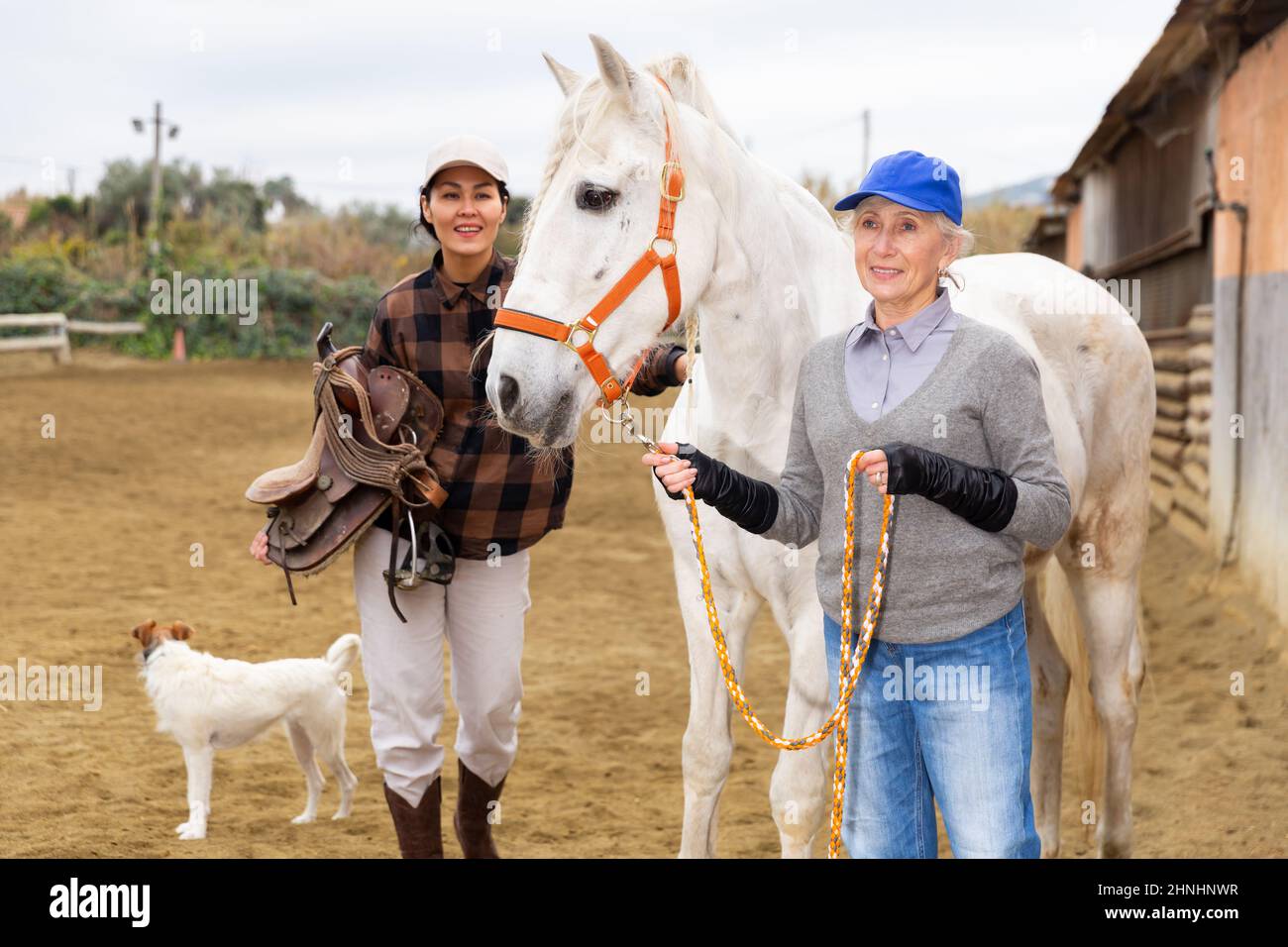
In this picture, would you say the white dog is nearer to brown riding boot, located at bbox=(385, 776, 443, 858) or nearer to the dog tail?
→ the dog tail

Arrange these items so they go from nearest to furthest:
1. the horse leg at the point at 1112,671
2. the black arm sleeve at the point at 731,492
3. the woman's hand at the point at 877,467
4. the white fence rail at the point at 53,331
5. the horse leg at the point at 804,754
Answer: the woman's hand at the point at 877,467 → the black arm sleeve at the point at 731,492 → the horse leg at the point at 804,754 → the horse leg at the point at 1112,671 → the white fence rail at the point at 53,331

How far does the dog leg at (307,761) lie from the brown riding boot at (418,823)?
1062 millimetres

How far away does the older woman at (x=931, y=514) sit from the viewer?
204 cm

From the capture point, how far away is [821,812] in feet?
9.41

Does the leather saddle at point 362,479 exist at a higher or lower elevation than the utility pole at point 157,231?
lower

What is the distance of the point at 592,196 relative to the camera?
95.1 inches

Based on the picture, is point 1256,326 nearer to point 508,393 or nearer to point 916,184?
point 916,184

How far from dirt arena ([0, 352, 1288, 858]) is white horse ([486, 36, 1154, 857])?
46 centimetres

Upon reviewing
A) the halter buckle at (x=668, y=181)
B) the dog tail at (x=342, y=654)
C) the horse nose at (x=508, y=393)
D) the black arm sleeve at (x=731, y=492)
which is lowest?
the dog tail at (x=342, y=654)

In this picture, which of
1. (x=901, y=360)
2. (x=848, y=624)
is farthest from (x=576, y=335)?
(x=848, y=624)

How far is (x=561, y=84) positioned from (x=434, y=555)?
1203mm

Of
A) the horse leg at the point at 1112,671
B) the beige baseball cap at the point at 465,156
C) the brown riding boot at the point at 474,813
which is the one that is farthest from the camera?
the horse leg at the point at 1112,671

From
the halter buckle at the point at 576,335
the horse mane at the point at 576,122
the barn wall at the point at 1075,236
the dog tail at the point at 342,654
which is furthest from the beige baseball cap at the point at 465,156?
the barn wall at the point at 1075,236

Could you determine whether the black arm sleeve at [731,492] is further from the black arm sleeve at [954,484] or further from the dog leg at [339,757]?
the dog leg at [339,757]
